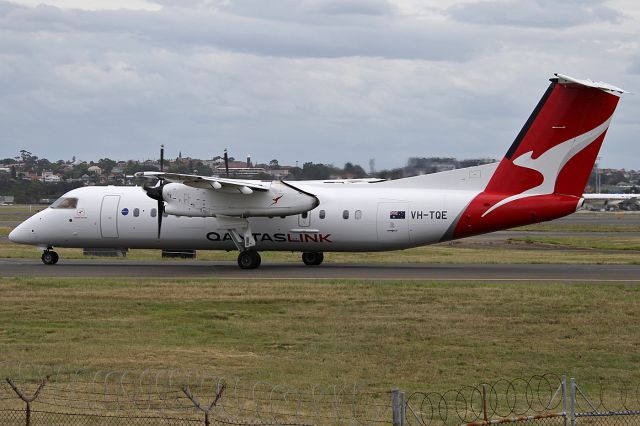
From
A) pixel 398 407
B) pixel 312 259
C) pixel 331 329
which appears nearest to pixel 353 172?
pixel 312 259

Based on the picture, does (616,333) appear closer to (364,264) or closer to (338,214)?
(338,214)

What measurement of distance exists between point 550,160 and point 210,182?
11.7m

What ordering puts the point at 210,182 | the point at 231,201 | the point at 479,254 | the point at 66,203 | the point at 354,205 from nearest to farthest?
the point at 210,182, the point at 354,205, the point at 231,201, the point at 66,203, the point at 479,254

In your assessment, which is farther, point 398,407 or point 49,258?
point 49,258

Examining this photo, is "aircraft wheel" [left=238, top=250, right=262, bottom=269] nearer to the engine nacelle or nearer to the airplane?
the airplane

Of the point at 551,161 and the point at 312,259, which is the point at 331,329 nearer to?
the point at 551,161

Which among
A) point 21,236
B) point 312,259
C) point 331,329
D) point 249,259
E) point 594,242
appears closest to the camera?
point 331,329

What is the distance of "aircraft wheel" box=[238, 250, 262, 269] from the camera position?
114ft

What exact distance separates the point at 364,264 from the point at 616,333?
16811mm

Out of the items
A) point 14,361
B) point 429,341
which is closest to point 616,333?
point 429,341

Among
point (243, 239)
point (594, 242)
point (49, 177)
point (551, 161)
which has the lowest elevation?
point (594, 242)

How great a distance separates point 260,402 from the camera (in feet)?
50.9

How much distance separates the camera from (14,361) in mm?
18734

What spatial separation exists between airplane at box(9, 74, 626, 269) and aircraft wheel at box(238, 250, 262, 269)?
5cm
